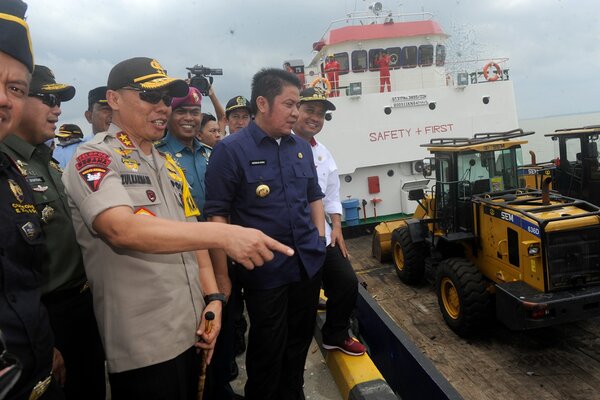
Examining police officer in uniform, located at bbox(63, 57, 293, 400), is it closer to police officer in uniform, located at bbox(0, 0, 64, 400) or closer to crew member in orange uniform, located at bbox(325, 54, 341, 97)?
police officer in uniform, located at bbox(0, 0, 64, 400)

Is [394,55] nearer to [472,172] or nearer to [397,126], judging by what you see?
[397,126]

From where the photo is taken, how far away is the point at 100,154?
4.40 ft

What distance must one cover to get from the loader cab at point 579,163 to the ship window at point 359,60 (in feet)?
18.2

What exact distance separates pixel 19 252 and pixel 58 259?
1.95 feet

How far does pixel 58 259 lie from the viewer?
167 centimetres

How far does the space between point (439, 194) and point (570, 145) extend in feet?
12.6

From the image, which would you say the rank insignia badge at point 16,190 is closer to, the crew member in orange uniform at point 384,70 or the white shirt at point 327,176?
the white shirt at point 327,176

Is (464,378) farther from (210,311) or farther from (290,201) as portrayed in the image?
(210,311)

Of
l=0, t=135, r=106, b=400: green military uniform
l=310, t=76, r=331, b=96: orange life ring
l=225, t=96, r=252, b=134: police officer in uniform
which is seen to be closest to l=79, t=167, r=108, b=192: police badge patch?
l=0, t=135, r=106, b=400: green military uniform

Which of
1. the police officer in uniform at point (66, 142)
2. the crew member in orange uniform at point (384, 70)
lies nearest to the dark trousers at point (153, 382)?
the police officer in uniform at point (66, 142)

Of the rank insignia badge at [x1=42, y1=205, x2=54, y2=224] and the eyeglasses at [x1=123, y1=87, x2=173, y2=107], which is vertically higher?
the eyeglasses at [x1=123, y1=87, x2=173, y2=107]

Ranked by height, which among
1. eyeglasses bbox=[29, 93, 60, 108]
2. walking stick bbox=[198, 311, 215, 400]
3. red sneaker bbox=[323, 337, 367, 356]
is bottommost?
red sneaker bbox=[323, 337, 367, 356]

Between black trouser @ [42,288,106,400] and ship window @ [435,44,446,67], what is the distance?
12172mm

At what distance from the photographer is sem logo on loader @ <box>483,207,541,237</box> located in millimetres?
4266
